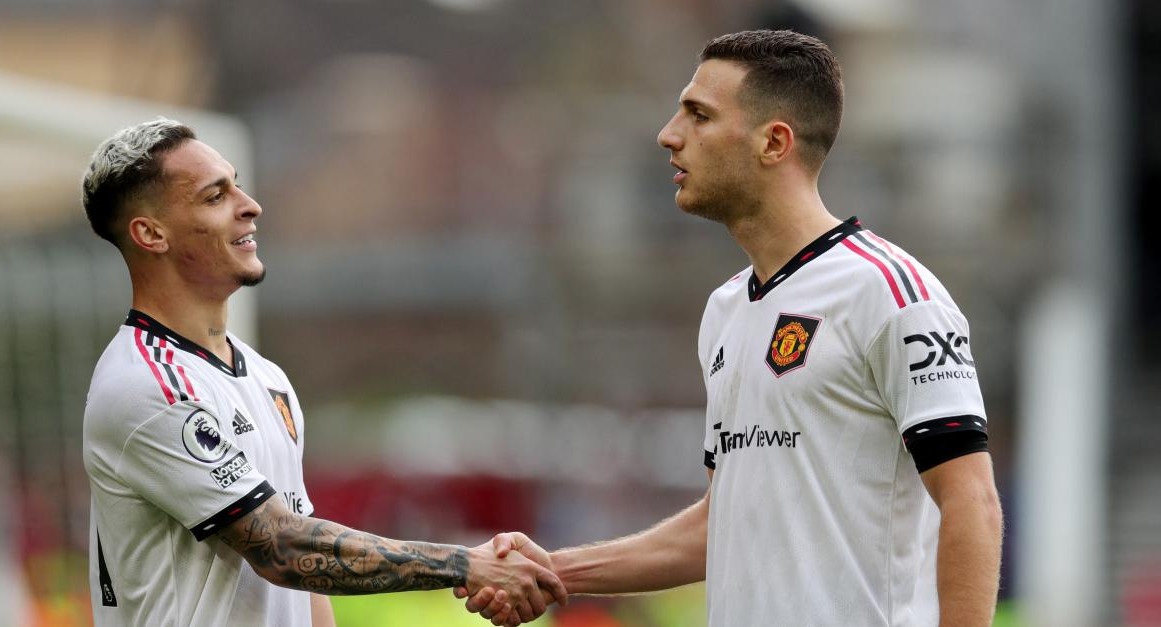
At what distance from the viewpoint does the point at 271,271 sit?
26.0 metres

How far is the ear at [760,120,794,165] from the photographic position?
3.86 meters

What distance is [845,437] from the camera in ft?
11.8

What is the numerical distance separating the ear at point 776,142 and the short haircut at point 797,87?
2cm

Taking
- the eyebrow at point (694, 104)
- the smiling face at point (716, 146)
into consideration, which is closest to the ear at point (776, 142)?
the smiling face at point (716, 146)

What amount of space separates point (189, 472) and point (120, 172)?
31.9 inches

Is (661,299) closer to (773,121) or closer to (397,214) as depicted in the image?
(397,214)

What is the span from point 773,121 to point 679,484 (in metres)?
12.5

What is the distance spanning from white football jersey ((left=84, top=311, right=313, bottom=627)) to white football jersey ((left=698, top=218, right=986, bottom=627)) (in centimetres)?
120

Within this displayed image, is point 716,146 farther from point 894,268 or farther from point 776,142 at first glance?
point 894,268

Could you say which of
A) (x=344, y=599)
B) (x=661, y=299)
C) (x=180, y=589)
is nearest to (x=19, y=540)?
(x=344, y=599)

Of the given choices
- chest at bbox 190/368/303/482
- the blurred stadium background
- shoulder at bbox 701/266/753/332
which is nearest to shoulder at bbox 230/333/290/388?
chest at bbox 190/368/303/482

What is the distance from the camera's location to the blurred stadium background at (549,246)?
10391 mm

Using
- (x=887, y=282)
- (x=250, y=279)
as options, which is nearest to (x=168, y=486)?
(x=250, y=279)

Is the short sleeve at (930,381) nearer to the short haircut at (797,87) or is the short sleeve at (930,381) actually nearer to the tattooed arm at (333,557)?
the short haircut at (797,87)
